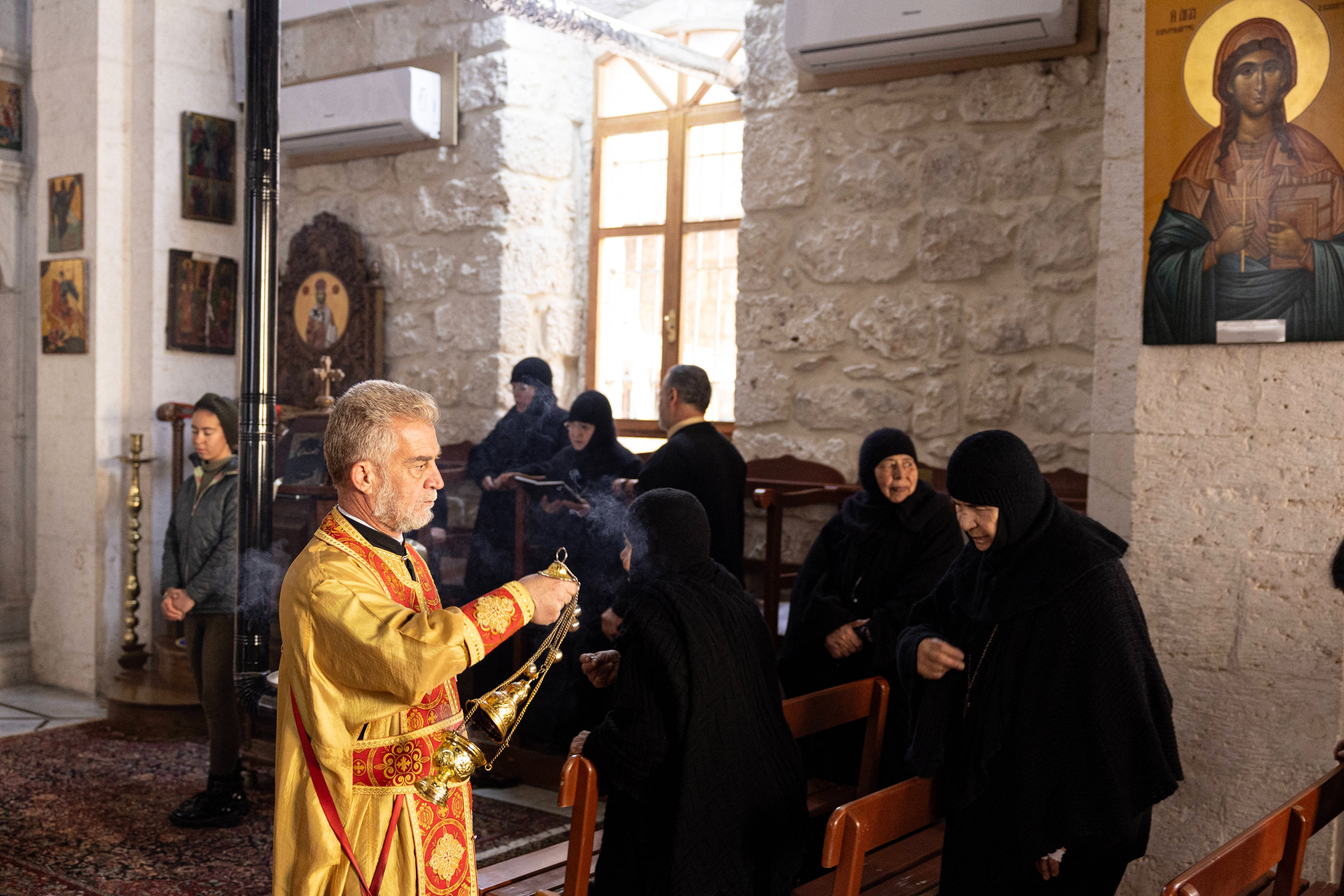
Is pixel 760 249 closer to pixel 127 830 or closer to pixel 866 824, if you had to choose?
pixel 127 830

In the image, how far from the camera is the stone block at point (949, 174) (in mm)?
5199

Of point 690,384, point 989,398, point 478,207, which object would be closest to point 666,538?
point 690,384

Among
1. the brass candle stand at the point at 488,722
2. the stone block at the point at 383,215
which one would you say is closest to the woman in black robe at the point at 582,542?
the stone block at the point at 383,215

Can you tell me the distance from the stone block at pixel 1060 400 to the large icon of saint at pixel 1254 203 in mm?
1735

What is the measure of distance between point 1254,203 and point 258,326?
295 centimetres

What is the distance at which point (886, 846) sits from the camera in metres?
3.21

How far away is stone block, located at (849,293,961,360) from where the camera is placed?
526cm

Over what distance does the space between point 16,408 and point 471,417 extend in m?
2.58

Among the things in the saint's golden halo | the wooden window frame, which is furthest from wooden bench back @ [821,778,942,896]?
the wooden window frame

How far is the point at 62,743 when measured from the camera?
5305mm

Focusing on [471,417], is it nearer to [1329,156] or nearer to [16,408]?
[16,408]

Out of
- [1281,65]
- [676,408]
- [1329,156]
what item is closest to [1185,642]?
[1329,156]

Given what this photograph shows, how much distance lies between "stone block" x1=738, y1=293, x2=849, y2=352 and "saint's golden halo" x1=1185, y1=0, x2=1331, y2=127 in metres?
2.46

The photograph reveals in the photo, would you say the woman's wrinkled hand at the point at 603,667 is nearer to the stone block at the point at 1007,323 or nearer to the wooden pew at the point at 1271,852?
the wooden pew at the point at 1271,852
